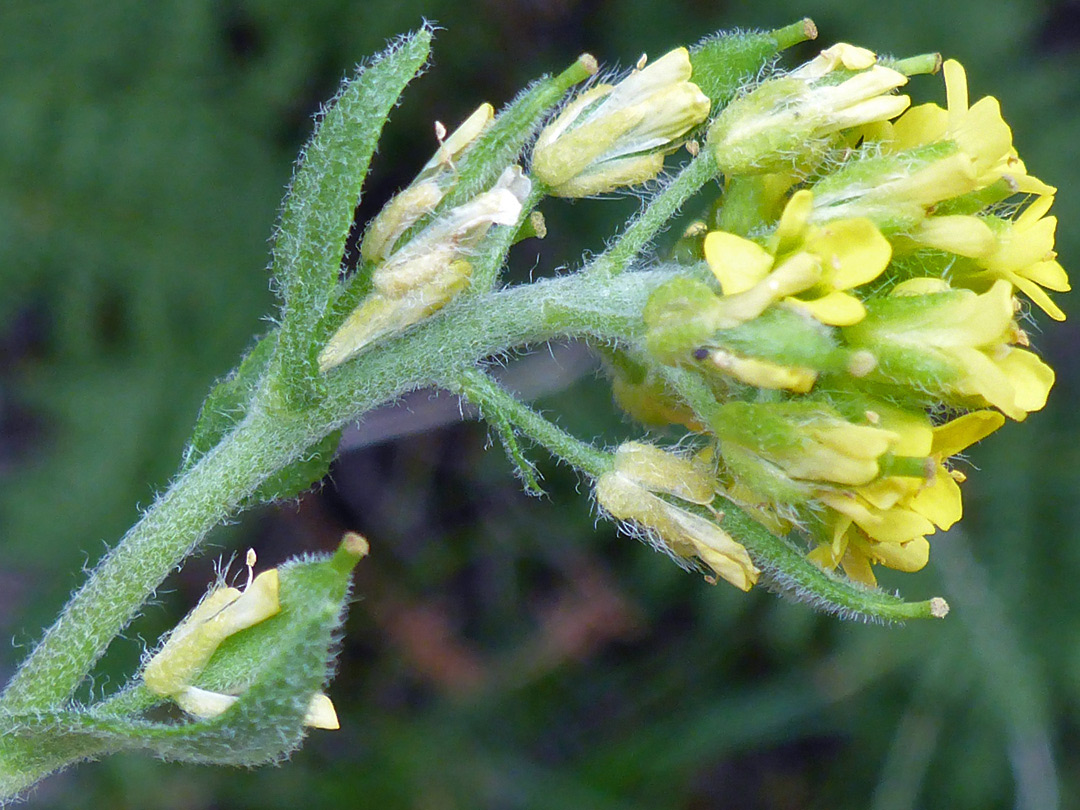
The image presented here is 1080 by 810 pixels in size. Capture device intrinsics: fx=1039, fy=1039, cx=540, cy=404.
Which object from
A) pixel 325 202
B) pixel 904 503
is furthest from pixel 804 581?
pixel 325 202

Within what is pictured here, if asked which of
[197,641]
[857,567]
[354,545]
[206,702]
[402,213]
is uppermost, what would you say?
[402,213]

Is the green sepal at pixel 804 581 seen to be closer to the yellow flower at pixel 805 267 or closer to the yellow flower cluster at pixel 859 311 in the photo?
the yellow flower cluster at pixel 859 311

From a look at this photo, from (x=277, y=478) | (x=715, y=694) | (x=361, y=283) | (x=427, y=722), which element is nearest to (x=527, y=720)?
(x=427, y=722)

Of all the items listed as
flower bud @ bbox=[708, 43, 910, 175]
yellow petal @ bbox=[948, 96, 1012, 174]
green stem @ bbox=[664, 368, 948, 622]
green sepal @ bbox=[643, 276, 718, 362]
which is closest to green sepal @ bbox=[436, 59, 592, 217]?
flower bud @ bbox=[708, 43, 910, 175]

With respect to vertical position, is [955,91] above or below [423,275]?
below

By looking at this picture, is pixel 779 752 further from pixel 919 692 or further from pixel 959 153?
pixel 959 153

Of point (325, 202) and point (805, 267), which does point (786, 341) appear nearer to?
point (805, 267)

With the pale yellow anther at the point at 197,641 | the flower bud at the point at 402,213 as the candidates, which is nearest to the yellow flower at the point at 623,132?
the flower bud at the point at 402,213
